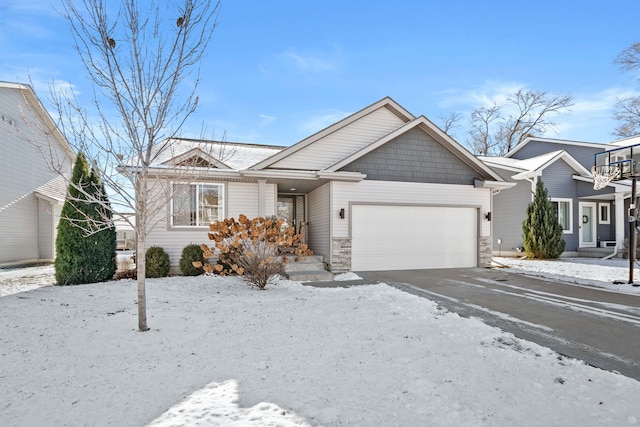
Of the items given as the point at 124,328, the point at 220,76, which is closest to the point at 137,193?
the point at 124,328

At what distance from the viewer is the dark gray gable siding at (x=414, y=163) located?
10586 mm

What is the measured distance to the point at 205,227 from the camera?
10047 mm

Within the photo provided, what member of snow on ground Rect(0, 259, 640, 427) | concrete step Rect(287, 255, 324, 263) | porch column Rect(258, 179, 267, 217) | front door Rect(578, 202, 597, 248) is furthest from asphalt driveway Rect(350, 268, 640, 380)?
front door Rect(578, 202, 597, 248)

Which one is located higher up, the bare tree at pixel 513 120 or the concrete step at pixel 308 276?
the bare tree at pixel 513 120

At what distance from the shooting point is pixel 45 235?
15641mm

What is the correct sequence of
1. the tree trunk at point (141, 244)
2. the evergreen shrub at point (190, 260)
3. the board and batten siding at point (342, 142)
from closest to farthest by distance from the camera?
the tree trunk at point (141, 244)
the evergreen shrub at point (190, 260)
the board and batten siding at point (342, 142)

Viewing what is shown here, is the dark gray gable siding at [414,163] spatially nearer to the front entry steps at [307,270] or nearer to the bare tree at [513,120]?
the front entry steps at [307,270]

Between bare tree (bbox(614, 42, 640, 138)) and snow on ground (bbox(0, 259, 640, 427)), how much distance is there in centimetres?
2529

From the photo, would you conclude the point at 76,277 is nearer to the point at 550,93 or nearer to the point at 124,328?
the point at 124,328

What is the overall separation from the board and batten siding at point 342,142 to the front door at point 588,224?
11061 millimetres

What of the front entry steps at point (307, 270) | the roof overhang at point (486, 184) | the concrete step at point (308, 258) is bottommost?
the front entry steps at point (307, 270)

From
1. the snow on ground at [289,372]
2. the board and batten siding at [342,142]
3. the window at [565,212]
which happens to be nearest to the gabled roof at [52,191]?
the board and batten siding at [342,142]

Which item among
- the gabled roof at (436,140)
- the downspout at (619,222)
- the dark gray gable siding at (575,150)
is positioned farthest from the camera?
the dark gray gable siding at (575,150)

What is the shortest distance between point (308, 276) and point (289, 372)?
565 cm
